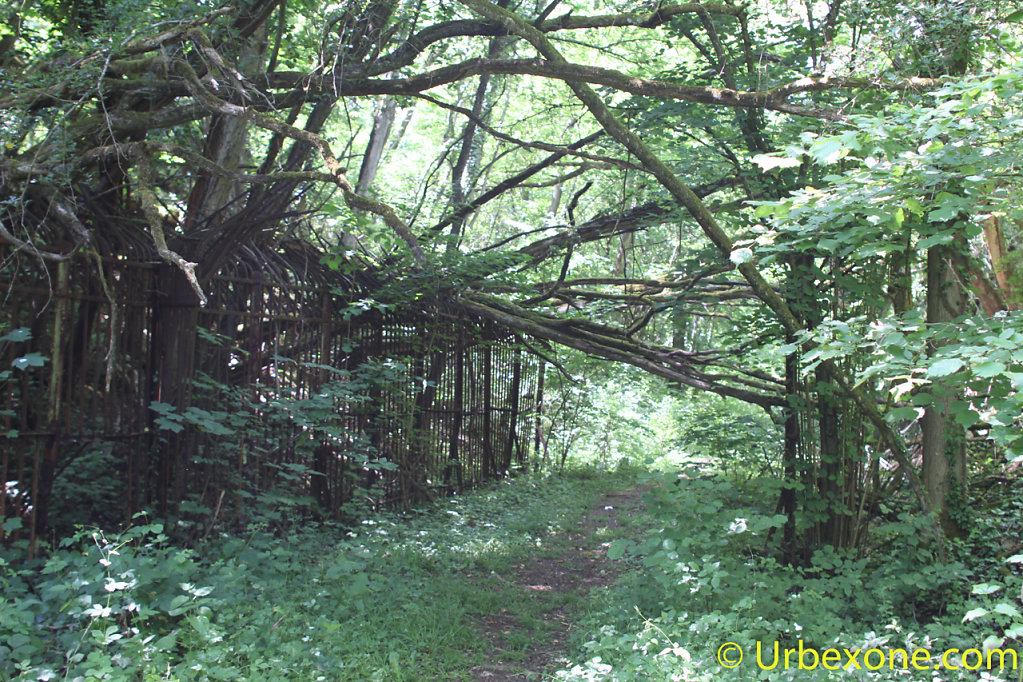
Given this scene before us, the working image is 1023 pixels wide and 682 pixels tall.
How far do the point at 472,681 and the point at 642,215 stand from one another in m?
5.77

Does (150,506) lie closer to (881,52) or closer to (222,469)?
(222,469)

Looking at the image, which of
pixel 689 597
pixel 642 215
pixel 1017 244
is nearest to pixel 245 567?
pixel 689 597

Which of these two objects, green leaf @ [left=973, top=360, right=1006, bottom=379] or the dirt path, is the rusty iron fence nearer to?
the dirt path

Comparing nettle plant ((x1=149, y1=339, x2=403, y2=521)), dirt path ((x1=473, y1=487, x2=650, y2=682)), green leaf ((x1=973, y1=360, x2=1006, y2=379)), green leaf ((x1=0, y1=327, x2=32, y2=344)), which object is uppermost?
green leaf ((x1=0, y1=327, x2=32, y2=344))

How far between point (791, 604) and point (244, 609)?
3.43m

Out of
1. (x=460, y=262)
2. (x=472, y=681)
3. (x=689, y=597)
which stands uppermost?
(x=460, y=262)

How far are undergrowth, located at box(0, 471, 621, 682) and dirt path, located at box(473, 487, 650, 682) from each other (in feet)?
0.58

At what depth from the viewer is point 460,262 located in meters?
7.62

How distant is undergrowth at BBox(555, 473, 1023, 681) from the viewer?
3566 millimetres

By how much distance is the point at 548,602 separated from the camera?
220 inches

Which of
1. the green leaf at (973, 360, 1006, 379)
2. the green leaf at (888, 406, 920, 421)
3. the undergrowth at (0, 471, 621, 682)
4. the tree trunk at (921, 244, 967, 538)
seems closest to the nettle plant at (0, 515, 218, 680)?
the undergrowth at (0, 471, 621, 682)

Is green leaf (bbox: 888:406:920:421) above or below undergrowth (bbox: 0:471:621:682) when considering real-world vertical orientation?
above

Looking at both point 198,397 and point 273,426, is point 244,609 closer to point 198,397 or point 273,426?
point 198,397

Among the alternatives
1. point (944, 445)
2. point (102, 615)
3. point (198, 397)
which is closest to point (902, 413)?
point (944, 445)
